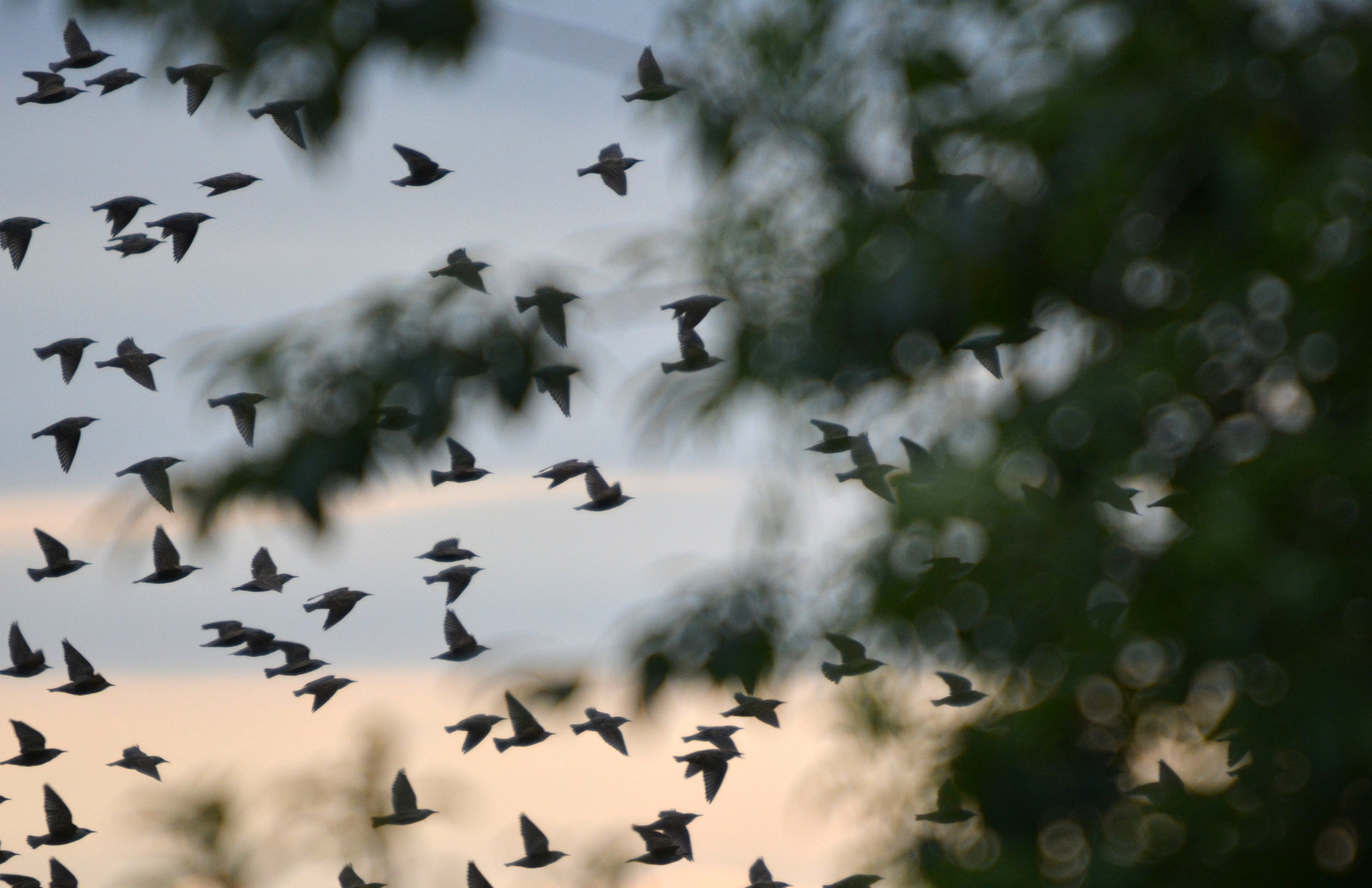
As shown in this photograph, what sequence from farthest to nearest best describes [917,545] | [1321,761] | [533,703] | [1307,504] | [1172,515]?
[533,703] → [917,545] → [1172,515] → [1307,504] → [1321,761]

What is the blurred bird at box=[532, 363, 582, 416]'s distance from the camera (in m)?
3.10

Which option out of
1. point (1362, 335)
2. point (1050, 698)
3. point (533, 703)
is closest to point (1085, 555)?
point (1050, 698)

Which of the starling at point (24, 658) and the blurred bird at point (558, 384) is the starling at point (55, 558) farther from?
the blurred bird at point (558, 384)

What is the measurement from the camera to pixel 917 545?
120 inches

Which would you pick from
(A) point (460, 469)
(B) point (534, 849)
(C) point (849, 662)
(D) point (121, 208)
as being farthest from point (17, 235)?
(C) point (849, 662)

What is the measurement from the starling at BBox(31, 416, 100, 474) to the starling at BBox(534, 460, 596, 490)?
3.34 ft

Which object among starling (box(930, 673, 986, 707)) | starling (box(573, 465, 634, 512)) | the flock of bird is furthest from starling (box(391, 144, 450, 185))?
starling (box(930, 673, 986, 707))

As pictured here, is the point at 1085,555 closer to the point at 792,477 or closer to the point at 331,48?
the point at 792,477

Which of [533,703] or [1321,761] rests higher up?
[1321,761]

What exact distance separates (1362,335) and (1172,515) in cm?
57

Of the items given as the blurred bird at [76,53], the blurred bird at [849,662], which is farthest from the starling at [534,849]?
the blurred bird at [76,53]

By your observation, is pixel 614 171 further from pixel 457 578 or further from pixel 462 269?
pixel 457 578

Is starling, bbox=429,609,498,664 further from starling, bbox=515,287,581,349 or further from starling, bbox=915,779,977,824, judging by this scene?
starling, bbox=915,779,977,824

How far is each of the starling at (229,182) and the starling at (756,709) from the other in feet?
5.23
